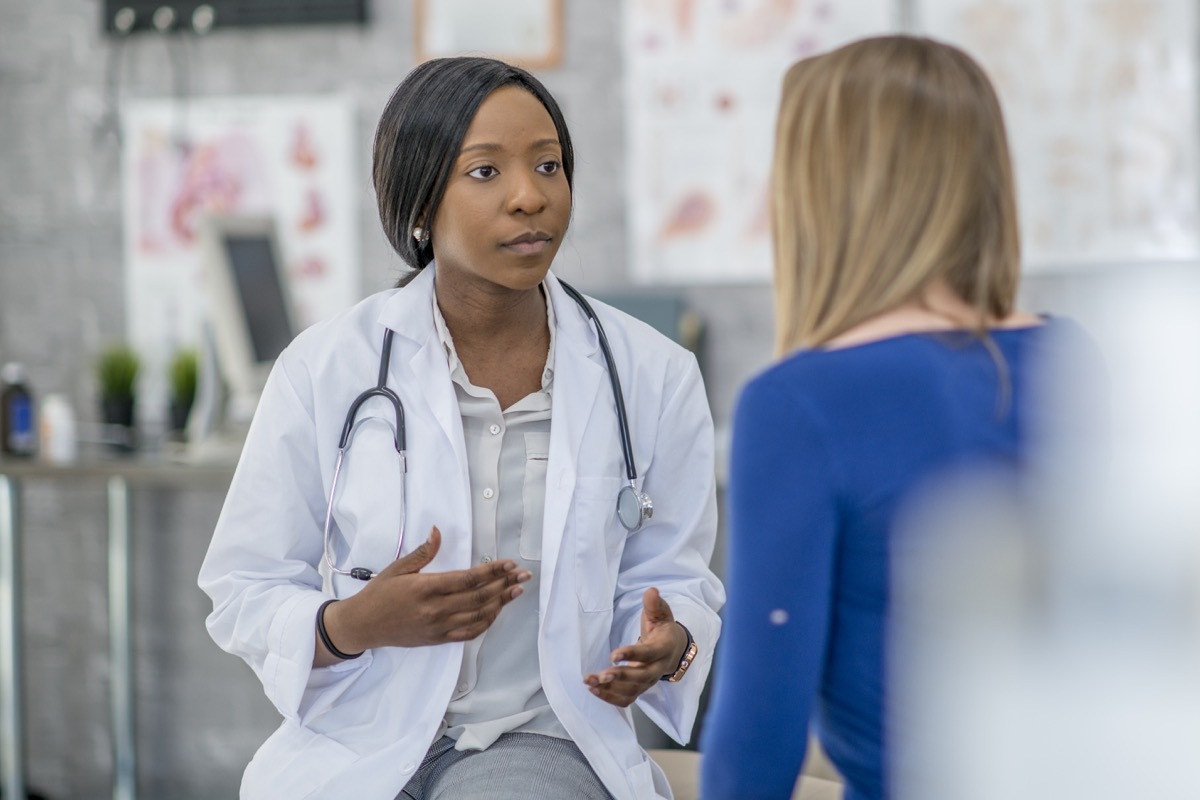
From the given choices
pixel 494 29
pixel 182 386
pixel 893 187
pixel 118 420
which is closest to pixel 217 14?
pixel 494 29

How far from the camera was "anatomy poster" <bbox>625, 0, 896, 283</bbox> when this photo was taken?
2.89 meters

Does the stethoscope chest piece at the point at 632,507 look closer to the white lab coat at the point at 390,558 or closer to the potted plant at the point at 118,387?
the white lab coat at the point at 390,558

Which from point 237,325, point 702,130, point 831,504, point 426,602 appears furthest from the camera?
point 702,130

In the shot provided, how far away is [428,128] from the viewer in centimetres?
133

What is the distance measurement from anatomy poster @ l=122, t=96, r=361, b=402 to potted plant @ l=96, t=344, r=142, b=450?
0.13m

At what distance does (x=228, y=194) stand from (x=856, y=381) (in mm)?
2580

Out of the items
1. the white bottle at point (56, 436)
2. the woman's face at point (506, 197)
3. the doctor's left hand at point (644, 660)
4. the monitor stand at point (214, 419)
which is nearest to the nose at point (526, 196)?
the woman's face at point (506, 197)

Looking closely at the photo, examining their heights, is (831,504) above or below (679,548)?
above

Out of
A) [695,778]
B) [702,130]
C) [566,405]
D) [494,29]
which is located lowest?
[695,778]

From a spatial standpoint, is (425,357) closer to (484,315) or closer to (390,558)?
(484,315)

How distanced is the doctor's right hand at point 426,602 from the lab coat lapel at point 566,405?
0.10 m

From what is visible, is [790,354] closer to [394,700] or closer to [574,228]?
[394,700]

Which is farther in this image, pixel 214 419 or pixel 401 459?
pixel 214 419

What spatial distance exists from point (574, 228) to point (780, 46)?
2.10 ft
